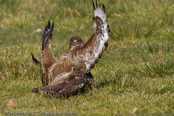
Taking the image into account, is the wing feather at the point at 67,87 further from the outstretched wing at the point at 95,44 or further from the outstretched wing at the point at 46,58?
the outstretched wing at the point at 46,58

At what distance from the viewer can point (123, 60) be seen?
8.12 m

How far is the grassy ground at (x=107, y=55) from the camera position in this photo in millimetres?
5465

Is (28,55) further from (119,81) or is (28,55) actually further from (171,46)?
(171,46)

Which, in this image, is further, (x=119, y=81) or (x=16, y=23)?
(x=16, y=23)

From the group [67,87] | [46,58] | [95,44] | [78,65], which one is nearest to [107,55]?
[46,58]

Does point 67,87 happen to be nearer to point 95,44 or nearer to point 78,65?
point 78,65

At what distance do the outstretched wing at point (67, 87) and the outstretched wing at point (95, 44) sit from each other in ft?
0.97

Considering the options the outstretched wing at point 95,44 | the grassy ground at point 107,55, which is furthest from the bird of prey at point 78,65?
the grassy ground at point 107,55

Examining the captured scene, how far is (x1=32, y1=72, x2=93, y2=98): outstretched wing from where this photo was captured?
5.67 m

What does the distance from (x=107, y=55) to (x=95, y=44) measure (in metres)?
2.43

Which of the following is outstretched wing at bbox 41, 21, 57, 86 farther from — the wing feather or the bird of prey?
the wing feather

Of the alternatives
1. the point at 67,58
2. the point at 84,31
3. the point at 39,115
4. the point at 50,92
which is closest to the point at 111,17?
the point at 84,31

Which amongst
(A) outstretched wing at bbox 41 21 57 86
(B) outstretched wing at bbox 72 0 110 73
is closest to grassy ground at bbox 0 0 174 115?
(A) outstretched wing at bbox 41 21 57 86

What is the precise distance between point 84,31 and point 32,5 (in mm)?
3971
